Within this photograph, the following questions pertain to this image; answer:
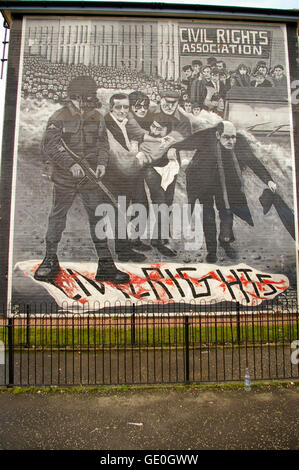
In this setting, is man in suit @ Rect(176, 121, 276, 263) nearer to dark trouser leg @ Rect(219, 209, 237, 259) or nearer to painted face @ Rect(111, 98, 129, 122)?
dark trouser leg @ Rect(219, 209, 237, 259)

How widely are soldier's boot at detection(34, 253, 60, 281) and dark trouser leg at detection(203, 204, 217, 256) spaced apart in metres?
6.00

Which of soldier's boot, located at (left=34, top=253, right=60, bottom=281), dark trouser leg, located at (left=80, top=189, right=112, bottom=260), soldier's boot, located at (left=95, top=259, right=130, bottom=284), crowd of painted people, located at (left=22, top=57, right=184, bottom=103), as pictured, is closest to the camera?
soldier's boot, located at (left=34, top=253, right=60, bottom=281)

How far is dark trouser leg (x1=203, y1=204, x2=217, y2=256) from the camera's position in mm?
11852

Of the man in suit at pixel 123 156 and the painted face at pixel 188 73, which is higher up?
the painted face at pixel 188 73

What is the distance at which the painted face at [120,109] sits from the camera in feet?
40.1

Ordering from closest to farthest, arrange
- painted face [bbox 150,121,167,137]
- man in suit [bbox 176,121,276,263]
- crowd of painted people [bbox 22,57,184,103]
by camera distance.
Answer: man in suit [bbox 176,121,276,263], crowd of painted people [bbox 22,57,184,103], painted face [bbox 150,121,167,137]

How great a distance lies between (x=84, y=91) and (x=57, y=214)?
5.22m

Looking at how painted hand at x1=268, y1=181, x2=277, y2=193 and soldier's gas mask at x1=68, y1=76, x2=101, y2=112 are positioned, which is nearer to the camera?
soldier's gas mask at x1=68, y1=76, x2=101, y2=112

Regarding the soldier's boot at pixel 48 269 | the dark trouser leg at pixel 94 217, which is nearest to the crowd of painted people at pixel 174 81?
the dark trouser leg at pixel 94 217

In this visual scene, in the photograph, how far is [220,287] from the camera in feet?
38.3

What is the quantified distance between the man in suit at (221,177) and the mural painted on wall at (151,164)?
0.04 metres

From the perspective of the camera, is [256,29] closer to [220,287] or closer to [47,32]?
[47,32]

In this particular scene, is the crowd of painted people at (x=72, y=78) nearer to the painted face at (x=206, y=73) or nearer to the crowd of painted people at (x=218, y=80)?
the crowd of painted people at (x=218, y=80)

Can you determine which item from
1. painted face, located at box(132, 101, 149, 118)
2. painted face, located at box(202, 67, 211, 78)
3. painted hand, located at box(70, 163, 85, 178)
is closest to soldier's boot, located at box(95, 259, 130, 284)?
painted hand, located at box(70, 163, 85, 178)
